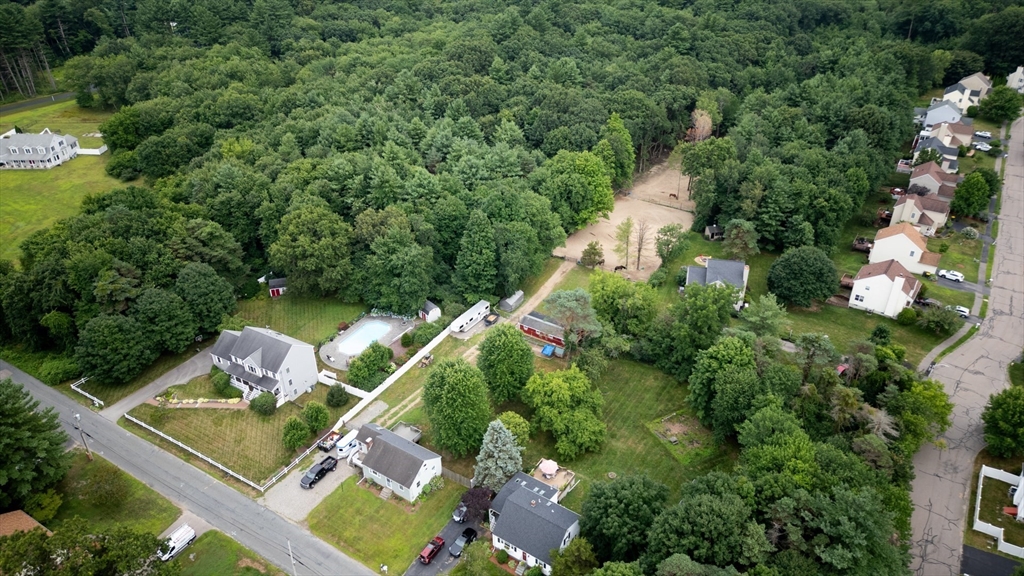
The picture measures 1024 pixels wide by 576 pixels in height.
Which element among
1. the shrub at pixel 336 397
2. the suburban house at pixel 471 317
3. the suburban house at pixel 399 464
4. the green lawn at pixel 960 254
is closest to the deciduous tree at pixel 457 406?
the suburban house at pixel 399 464

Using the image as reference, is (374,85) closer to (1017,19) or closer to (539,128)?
(539,128)

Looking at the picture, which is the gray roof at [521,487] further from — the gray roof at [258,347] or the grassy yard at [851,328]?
the grassy yard at [851,328]

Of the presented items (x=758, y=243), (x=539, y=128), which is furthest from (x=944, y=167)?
(x=539, y=128)

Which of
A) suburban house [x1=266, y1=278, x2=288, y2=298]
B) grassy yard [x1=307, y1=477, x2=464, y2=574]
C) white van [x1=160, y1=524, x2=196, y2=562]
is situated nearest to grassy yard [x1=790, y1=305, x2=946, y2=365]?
grassy yard [x1=307, y1=477, x2=464, y2=574]

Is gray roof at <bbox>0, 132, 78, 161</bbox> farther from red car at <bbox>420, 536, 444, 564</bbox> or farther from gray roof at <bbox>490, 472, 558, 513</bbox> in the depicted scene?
gray roof at <bbox>490, 472, 558, 513</bbox>

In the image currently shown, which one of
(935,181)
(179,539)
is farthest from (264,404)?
(935,181)

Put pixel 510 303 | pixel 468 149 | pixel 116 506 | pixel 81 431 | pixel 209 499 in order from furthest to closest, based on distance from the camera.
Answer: pixel 468 149 → pixel 510 303 → pixel 81 431 → pixel 209 499 → pixel 116 506

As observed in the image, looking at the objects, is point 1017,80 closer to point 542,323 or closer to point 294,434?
point 542,323
